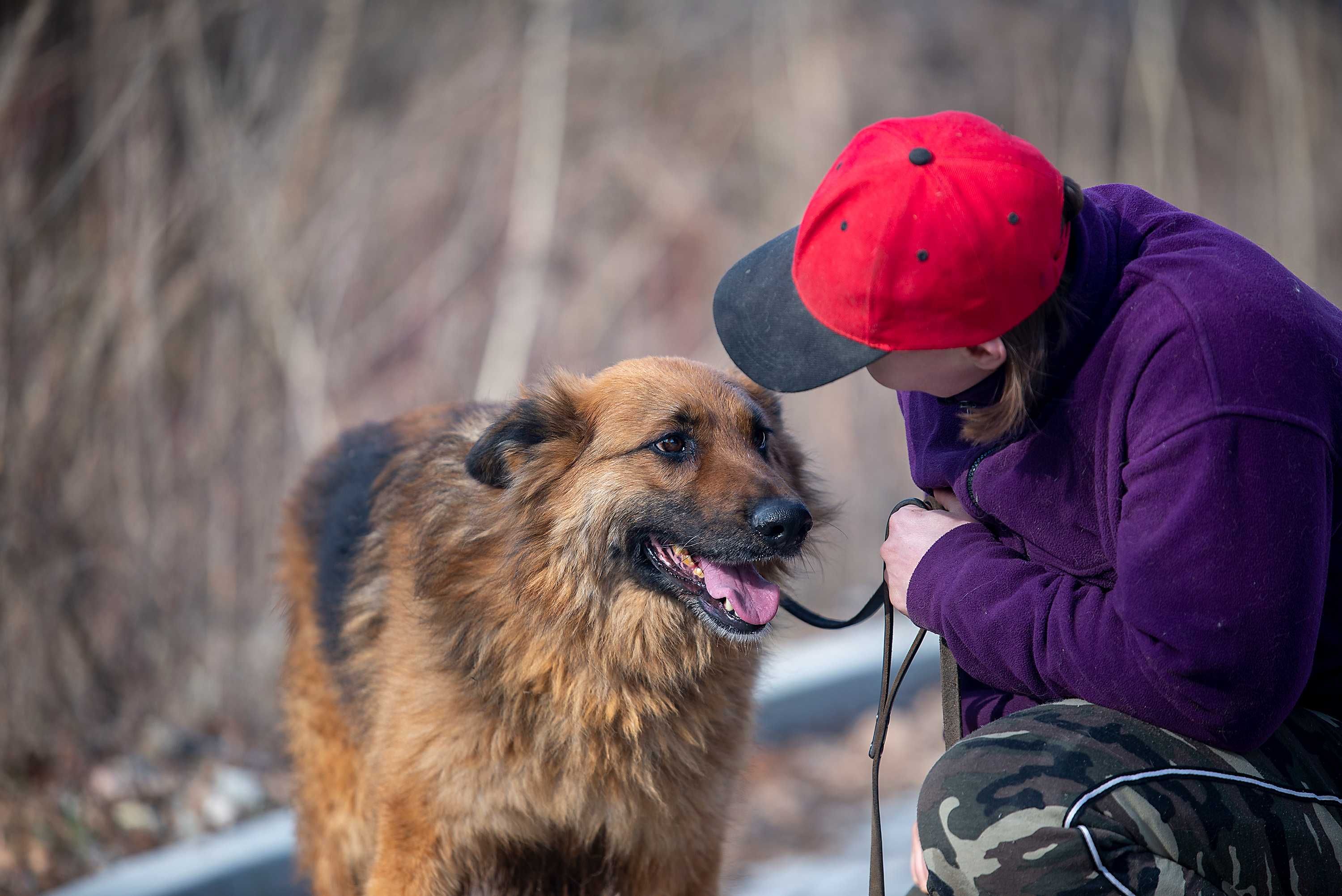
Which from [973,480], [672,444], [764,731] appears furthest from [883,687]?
[764,731]

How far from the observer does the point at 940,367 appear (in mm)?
1961

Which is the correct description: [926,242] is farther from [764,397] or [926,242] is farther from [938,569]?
[764,397]

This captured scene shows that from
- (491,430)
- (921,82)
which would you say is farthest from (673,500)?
(921,82)

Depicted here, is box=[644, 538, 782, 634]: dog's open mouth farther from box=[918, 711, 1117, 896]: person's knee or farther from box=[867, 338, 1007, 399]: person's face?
box=[867, 338, 1007, 399]: person's face

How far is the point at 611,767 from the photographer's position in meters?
2.64

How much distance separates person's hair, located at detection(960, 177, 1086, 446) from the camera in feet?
6.18

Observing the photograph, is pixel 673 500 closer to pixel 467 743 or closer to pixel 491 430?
pixel 491 430

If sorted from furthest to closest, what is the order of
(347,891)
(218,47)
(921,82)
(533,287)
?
(921,82) < (533,287) < (218,47) < (347,891)

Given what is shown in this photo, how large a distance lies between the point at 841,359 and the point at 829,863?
2.62 m

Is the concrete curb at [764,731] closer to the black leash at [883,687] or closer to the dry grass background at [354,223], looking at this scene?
the black leash at [883,687]

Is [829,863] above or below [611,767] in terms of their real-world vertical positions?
below

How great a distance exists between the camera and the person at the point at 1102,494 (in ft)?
5.56

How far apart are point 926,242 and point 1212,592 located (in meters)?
0.71

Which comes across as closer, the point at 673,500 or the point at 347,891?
the point at 673,500
